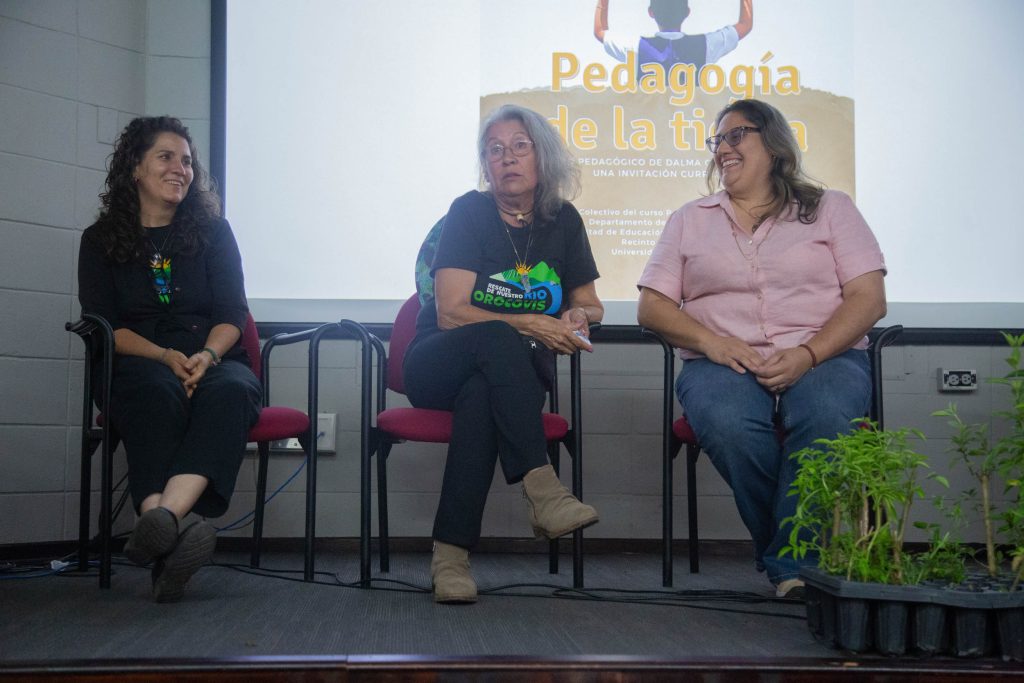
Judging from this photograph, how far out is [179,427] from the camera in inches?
88.6

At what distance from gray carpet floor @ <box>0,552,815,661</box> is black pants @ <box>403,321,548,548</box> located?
0.21 m

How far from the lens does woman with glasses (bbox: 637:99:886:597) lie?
2.25 meters

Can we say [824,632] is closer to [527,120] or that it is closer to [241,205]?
[527,120]

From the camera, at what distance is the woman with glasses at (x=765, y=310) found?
2.25 meters

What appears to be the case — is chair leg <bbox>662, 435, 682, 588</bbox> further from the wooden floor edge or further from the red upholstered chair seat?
the wooden floor edge

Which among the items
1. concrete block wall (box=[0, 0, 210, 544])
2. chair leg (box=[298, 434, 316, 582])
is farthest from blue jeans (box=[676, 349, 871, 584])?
concrete block wall (box=[0, 0, 210, 544])

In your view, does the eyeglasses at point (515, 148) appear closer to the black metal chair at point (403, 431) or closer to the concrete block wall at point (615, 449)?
the black metal chair at point (403, 431)

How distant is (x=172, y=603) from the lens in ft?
6.93

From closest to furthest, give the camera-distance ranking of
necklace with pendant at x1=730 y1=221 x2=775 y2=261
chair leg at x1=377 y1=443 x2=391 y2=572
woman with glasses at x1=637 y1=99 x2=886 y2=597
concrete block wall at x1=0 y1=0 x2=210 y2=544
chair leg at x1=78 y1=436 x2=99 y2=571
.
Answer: woman with glasses at x1=637 y1=99 x2=886 y2=597
necklace with pendant at x1=730 y1=221 x2=775 y2=261
chair leg at x1=78 y1=436 x2=99 y2=571
chair leg at x1=377 y1=443 x2=391 y2=572
concrete block wall at x1=0 y1=0 x2=210 y2=544

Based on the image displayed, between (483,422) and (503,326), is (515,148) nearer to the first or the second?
(503,326)

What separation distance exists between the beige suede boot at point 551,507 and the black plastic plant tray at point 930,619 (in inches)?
23.3

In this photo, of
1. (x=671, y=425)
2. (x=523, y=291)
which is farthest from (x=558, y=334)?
A: (x=671, y=425)

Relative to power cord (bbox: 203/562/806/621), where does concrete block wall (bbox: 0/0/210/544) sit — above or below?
above

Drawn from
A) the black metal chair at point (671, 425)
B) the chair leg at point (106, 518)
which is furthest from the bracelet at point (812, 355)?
the chair leg at point (106, 518)
